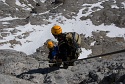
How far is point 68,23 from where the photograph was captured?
7638cm

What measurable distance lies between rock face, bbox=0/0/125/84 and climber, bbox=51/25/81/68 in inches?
31.8

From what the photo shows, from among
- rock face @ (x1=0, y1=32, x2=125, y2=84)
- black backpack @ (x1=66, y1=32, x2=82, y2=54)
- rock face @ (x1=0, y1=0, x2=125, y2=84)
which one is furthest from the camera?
black backpack @ (x1=66, y1=32, x2=82, y2=54)

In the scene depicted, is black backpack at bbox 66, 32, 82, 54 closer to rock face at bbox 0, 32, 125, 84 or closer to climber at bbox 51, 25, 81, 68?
climber at bbox 51, 25, 81, 68

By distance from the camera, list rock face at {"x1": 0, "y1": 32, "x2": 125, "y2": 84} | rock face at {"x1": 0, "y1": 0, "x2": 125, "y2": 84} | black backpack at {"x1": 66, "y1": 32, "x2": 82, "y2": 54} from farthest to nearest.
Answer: black backpack at {"x1": 66, "y1": 32, "x2": 82, "y2": 54} < rock face at {"x1": 0, "y1": 0, "x2": 125, "y2": 84} < rock face at {"x1": 0, "y1": 32, "x2": 125, "y2": 84}

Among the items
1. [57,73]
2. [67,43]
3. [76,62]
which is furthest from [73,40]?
[76,62]

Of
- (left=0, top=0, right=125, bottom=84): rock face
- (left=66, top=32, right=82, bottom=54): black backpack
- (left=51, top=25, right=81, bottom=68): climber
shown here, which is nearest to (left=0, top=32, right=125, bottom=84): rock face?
(left=0, top=0, right=125, bottom=84): rock face

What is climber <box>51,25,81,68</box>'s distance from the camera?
12.3 meters

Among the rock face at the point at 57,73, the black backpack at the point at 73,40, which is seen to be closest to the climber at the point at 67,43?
the black backpack at the point at 73,40

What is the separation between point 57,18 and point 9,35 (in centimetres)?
1831

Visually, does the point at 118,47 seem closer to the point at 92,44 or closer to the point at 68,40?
the point at 92,44

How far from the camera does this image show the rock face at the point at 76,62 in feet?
35.5

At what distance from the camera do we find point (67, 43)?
1245 cm

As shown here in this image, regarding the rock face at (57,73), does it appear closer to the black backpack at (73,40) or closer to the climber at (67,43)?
the climber at (67,43)

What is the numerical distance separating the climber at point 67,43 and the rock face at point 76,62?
2.65 ft
